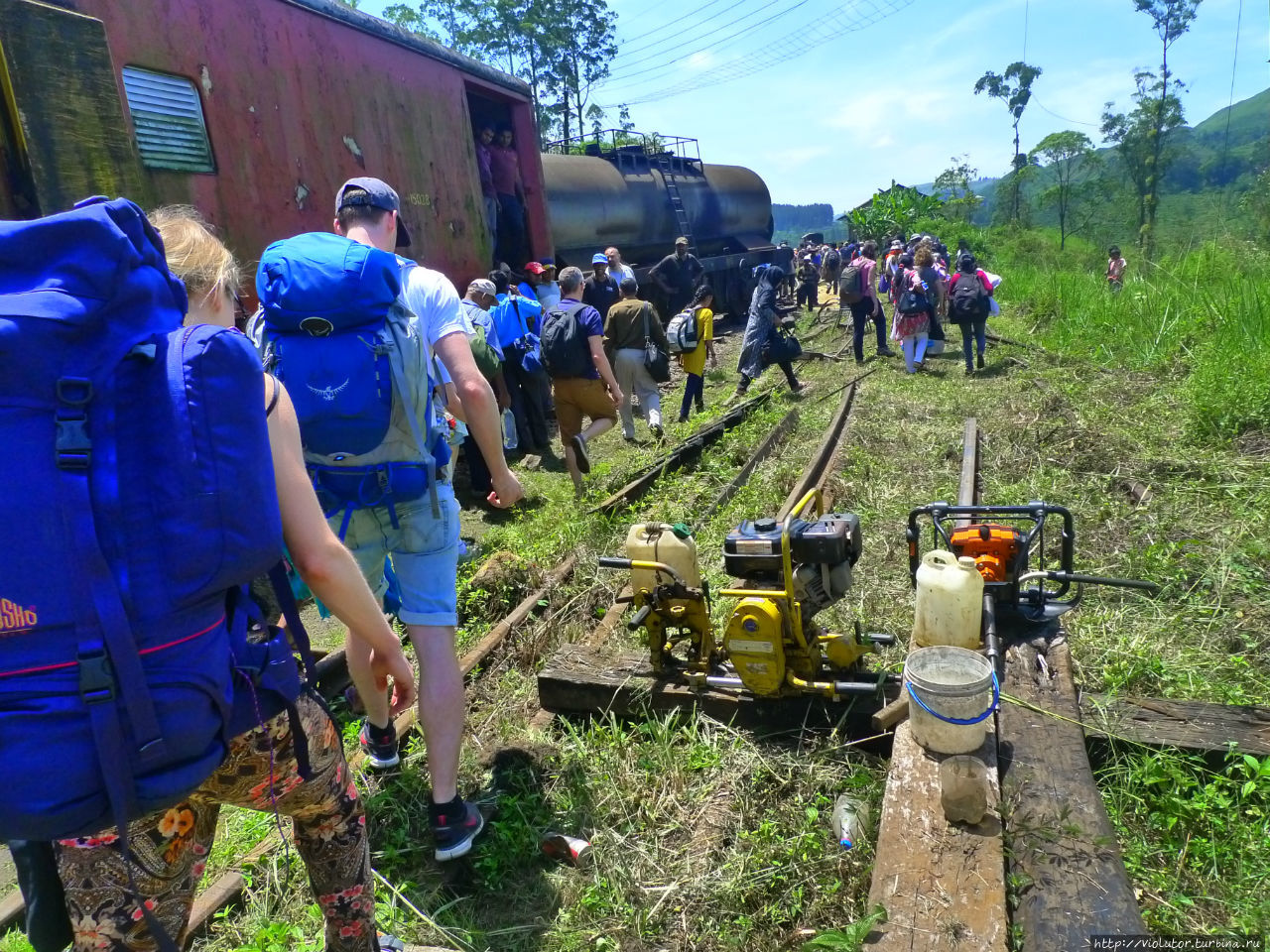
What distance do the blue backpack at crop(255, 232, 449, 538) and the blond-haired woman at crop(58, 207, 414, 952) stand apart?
501 millimetres

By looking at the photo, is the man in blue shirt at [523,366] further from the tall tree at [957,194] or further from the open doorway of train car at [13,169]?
the tall tree at [957,194]

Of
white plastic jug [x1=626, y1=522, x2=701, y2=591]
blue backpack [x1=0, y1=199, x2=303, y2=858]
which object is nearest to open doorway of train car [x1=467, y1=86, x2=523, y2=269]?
white plastic jug [x1=626, y1=522, x2=701, y2=591]

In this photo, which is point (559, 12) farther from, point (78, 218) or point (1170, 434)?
point (78, 218)

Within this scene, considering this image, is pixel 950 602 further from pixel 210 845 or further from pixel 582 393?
pixel 582 393

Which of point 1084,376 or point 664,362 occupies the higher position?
point 664,362

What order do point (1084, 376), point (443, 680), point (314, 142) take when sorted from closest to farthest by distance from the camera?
1. point (443, 680)
2. point (314, 142)
3. point (1084, 376)

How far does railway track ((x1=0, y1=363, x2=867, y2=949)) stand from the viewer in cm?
250

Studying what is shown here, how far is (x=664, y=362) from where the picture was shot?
8.15m

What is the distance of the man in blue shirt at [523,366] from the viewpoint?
7.58m

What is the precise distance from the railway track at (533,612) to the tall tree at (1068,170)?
142 feet

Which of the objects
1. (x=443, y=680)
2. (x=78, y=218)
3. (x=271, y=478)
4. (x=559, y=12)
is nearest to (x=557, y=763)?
(x=443, y=680)

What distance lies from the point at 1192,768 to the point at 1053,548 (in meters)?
2.14

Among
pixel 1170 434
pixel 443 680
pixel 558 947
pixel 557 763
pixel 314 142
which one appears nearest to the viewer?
Result: pixel 558 947

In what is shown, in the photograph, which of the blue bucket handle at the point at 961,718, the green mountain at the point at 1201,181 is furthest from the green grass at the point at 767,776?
the green mountain at the point at 1201,181
